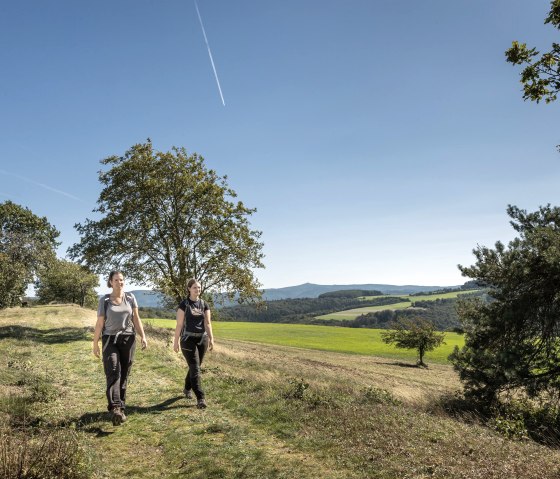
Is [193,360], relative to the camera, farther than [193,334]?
No

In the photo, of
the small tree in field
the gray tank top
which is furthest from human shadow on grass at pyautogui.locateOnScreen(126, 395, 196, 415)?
the small tree in field

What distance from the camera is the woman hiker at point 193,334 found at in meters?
8.44

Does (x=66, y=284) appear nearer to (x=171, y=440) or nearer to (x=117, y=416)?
(x=117, y=416)

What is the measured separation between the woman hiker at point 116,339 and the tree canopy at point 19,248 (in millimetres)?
30829

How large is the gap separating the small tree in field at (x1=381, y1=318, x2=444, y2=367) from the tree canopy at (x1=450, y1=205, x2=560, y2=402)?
36939mm

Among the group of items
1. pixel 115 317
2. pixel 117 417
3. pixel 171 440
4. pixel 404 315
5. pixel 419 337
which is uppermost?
pixel 115 317

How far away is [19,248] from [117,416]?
46.1 meters

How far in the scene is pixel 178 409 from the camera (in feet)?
26.8

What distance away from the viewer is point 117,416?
696cm

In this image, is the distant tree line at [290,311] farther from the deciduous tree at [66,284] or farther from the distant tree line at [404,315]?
the deciduous tree at [66,284]

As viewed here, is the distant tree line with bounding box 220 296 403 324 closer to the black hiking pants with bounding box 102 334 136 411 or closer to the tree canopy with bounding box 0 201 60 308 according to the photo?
the tree canopy with bounding box 0 201 60 308

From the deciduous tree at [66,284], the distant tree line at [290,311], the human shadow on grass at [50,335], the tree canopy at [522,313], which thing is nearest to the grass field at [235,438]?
the tree canopy at [522,313]

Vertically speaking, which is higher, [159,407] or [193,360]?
[193,360]

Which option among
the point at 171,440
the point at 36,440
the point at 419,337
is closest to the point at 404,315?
the point at 419,337
